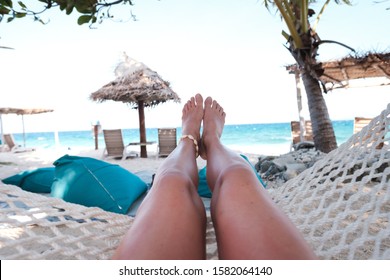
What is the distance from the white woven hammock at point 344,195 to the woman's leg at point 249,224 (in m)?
0.29

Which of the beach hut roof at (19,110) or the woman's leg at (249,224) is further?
the beach hut roof at (19,110)

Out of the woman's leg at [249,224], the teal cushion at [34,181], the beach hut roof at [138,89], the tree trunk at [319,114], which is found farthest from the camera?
the beach hut roof at [138,89]

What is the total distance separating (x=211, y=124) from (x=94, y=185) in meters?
0.83

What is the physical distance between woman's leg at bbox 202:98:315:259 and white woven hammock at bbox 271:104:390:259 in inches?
11.4

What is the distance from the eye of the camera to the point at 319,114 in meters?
2.96

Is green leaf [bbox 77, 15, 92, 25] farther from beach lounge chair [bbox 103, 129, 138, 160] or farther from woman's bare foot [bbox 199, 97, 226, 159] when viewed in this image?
beach lounge chair [bbox 103, 129, 138, 160]

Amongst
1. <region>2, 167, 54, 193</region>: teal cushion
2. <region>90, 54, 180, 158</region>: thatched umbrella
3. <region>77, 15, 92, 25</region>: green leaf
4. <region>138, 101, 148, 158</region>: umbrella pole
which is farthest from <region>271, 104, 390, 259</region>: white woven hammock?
<region>138, 101, 148, 158</region>: umbrella pole

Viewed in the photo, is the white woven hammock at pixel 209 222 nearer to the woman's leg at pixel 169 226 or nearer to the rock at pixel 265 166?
the woman's leg at pixel 169 226

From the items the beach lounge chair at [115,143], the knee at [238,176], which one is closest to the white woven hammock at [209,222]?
the knee at [238,176]

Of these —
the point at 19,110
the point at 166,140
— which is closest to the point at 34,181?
the point at 166,140

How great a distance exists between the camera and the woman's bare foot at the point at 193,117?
1.67 m

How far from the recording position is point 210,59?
31328 mm

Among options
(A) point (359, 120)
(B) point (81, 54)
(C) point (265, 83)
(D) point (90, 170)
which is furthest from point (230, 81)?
(D) point (90, 170)

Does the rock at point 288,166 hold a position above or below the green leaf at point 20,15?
below
